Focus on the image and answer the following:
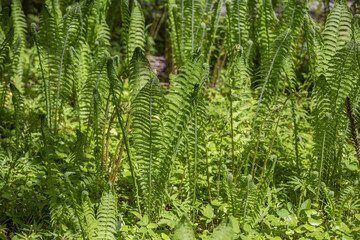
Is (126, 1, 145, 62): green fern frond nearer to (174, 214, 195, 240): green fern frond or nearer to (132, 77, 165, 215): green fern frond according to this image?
(132, 77, 165, 215): green fern frond

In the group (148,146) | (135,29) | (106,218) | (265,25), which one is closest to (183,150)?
(148,146)

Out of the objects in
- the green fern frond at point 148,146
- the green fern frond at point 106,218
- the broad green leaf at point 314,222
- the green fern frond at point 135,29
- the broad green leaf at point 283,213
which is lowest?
the broad green leaf at point 314,222

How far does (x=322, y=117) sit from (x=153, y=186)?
118 cm

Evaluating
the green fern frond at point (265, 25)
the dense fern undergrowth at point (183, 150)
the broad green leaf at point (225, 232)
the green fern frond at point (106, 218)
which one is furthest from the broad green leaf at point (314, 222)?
the green fern frond at point (265, 25)

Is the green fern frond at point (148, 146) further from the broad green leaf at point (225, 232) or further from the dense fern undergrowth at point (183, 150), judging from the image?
the broad green leaf at point (225, 232)

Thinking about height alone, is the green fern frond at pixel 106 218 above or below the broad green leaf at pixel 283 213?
above

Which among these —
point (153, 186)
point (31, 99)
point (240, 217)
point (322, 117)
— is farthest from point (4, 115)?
point (322, 117)

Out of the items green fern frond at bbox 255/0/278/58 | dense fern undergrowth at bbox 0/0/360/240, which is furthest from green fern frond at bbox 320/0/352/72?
green fern frond at bbox 255/0/278/58

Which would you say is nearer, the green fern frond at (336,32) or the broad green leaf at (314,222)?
the broad green leaf at (314,222)

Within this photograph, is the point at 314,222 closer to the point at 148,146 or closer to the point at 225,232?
the point at 225,232

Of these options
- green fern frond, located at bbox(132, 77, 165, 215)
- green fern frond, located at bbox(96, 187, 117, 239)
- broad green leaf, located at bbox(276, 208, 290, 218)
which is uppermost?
green fern frond, located at bbox(132, 77, 165, 215)

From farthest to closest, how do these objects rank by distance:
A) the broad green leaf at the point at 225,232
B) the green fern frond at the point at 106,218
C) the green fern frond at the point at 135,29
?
1. the green fern frond at the point at 135,29
2. the green fern frond at the point at 106,218
3. the broad green leaf at the point at 225,232

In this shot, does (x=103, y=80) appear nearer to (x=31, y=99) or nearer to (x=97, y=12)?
(x=97, y=12)

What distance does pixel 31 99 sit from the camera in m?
3.34
